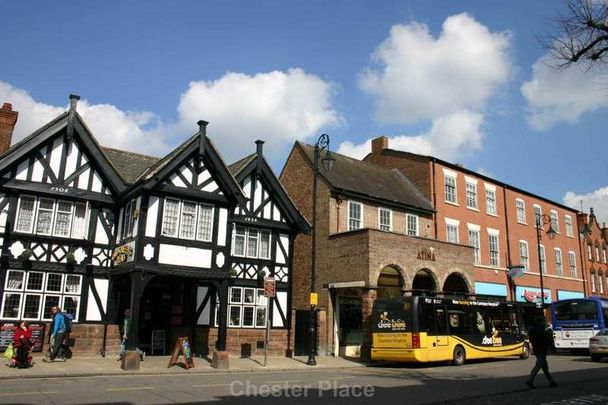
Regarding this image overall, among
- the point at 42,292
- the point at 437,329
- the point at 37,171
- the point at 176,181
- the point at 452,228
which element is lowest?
the point at 437,329

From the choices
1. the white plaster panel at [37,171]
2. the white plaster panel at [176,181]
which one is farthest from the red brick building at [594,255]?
the white plaster panel at [37,171]

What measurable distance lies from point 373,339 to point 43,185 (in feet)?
47.1

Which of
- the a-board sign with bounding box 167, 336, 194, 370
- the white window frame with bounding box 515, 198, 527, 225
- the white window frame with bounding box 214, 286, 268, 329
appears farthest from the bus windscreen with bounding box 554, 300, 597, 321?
the a-board sign with bounding box 167, 336, 194, 370

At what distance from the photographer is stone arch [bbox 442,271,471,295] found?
28469 millimetres

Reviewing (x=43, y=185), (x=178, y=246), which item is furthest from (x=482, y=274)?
(x=43, y=185)

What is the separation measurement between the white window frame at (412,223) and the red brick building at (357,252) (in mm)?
46

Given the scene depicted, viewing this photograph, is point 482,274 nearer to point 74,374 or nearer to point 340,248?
point 340,248

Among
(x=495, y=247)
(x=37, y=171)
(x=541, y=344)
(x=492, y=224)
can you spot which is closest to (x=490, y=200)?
(x=492, y=224)

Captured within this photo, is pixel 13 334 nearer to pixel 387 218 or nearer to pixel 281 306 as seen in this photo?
pixel 281 306

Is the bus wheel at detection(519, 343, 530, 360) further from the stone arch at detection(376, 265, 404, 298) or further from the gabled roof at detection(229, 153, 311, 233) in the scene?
the gabled roof at detection(229, 153, 311, 233)

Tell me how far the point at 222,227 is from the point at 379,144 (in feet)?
63.4

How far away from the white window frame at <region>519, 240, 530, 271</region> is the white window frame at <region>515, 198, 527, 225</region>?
163 cm

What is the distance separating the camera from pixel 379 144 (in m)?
37.5

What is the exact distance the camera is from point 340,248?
2562 centimetres
